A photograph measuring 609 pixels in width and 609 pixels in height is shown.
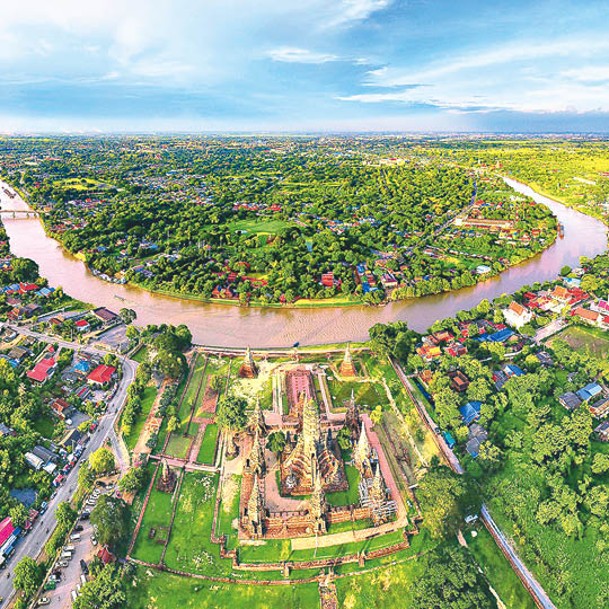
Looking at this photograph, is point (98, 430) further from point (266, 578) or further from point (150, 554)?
point (266, 578)

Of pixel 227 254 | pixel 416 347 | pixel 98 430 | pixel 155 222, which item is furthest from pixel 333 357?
pixel 155 222

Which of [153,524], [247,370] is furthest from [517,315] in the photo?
[153,524]

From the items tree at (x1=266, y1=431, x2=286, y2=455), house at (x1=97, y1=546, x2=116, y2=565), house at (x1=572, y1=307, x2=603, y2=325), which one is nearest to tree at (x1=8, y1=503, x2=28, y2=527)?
house at (x1=97, y1=546, x2=116, y2=565)

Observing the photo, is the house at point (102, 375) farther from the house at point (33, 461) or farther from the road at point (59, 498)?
the house at point (33, 461)

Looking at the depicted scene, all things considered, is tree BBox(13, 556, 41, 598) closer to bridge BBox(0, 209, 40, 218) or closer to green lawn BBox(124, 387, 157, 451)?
green lawn BBox(124, 387, 157, 451)

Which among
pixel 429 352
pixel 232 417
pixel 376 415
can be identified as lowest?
pixel 376 415

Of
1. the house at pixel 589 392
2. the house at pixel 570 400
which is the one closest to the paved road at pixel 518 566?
the house at pixel 570 400

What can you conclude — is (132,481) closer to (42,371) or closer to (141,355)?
(141,355)
